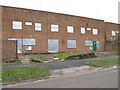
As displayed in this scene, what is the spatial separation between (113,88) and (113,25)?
115 ft

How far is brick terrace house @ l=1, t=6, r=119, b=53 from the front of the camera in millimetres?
23750

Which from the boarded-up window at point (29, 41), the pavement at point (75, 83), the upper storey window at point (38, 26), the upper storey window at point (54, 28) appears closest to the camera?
the pavement at point (75, 83)

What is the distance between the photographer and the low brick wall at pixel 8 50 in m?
17.5

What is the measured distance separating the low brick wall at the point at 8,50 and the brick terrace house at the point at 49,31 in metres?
5.78

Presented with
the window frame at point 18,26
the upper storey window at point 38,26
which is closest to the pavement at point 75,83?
the window frame at point 18,26

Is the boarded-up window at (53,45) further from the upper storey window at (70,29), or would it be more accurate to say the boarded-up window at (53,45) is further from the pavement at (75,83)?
the pavement at (75,83)

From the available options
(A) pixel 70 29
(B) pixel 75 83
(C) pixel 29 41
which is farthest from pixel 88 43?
(B) pixel 75 83

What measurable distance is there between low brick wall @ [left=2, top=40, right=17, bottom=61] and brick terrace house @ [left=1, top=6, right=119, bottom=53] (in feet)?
19.0

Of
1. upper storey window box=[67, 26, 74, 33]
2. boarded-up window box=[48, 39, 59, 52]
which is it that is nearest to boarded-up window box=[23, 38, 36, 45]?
boarded-up window box=[48, 39, 59, 52]

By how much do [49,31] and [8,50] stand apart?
35.4 ft

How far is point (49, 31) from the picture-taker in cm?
2706

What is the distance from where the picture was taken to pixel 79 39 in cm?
3098

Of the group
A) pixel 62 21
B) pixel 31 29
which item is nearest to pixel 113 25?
pixel 62 21

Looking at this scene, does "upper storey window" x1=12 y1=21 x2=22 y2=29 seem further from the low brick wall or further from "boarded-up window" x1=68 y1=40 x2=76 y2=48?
"boarded-up window" x1=68 y1=40 x2=76 y2=48
